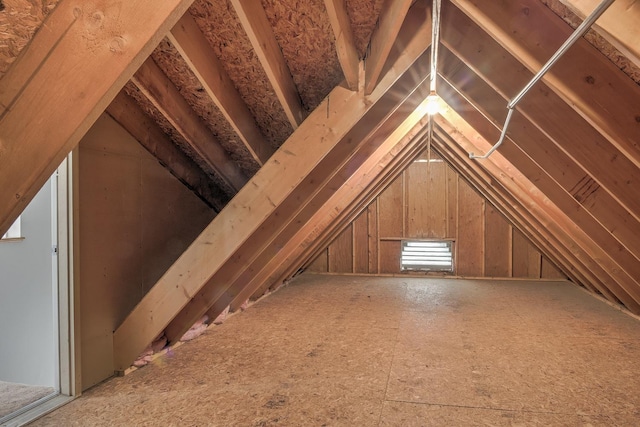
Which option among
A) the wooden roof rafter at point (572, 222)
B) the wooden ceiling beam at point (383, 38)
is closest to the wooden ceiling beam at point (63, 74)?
the wooden ceiling beam at point (383, 38)

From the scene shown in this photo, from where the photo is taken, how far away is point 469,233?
6.15 metres

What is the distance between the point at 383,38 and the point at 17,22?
1.29m

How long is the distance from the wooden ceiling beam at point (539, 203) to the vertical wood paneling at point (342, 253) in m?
3.25

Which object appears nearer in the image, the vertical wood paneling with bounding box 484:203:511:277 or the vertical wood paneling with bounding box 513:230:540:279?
the vertical wood paneling with bounding box 513:230:540:279

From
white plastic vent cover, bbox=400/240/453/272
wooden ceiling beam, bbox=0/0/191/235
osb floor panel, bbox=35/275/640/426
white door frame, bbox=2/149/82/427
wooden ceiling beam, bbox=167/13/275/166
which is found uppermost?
wooden ceiling beam, bbox=167/13/275/166

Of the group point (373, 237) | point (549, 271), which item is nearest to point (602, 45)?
point (373, 237)

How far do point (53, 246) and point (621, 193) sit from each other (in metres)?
2.90

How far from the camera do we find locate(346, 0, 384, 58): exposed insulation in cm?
168

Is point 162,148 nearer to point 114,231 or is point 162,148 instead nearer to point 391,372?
point 114,231

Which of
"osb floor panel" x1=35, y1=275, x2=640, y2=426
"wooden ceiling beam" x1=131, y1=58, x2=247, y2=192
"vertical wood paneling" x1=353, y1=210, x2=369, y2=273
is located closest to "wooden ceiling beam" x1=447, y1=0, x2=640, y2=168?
"osb floor panel" x1=35, y1=275, x2=640, y2=426

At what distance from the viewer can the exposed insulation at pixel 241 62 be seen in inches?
65.6

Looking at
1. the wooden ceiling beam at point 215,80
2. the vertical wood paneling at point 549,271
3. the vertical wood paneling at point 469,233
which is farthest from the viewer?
the vertical wood paneling at point 469,233

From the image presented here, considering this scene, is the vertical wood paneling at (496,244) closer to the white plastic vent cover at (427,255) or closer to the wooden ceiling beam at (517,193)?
the white plastic vent cover at (427,255)

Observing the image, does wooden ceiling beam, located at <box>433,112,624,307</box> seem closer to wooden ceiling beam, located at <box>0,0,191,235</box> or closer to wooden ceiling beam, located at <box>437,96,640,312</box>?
wooden ceiling beam, located at <box>437,96,640,312</box>
